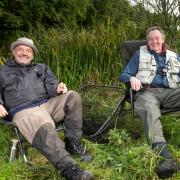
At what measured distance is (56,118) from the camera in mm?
4445

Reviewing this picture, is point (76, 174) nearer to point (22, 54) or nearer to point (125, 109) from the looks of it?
point (22, 54)

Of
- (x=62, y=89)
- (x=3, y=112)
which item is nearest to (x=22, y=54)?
(x=62, y=89)

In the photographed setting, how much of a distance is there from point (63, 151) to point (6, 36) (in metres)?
5.79

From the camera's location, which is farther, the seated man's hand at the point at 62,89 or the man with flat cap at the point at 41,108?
the seated man's hand at the point at 62,89

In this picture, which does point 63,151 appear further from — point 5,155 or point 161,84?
point 161,84

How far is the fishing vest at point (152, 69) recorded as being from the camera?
489 centimetres

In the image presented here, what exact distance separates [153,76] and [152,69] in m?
0.07

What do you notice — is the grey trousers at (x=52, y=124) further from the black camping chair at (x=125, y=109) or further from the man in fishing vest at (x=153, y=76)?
the man in fishing vest at (x=153, y=76)

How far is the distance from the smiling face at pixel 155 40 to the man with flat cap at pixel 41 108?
1090mm

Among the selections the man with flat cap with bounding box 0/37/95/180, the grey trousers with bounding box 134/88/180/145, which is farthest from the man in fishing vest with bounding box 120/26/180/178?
the man with flat cap with bounding box 0/37/95/180

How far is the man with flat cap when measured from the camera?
383 cm

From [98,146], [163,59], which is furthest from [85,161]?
[163,59]

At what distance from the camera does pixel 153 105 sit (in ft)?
14.5

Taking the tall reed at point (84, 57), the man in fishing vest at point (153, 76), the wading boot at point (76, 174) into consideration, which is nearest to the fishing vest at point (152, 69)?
the man in fishing vest at point (153, 76)
